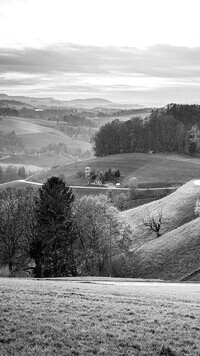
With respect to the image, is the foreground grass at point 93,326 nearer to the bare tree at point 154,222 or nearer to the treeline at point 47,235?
the treeline at point 47,235

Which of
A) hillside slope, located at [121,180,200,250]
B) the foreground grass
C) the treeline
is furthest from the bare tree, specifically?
the foreground grass

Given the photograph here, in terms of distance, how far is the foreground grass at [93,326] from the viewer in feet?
59.8

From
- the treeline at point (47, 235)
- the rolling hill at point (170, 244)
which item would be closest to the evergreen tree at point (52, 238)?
the treeline at point (47, 235)

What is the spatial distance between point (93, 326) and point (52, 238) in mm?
45156

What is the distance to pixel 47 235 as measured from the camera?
215ft

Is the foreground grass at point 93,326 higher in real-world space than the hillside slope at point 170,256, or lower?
higher

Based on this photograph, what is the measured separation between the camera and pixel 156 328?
21016mm

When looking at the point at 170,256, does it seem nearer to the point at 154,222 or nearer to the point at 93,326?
the point at 154,222

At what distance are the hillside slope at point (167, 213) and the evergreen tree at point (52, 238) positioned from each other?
2314 cm

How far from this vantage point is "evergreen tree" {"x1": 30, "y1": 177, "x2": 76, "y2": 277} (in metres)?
65.5

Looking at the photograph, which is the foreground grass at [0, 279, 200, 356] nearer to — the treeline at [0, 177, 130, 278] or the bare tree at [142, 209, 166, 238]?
the treeline at [0, 177, 130, 278]

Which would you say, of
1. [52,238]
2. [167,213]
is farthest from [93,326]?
[167,213]

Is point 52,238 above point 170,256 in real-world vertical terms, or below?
above

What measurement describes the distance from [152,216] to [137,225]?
449 centimetres
